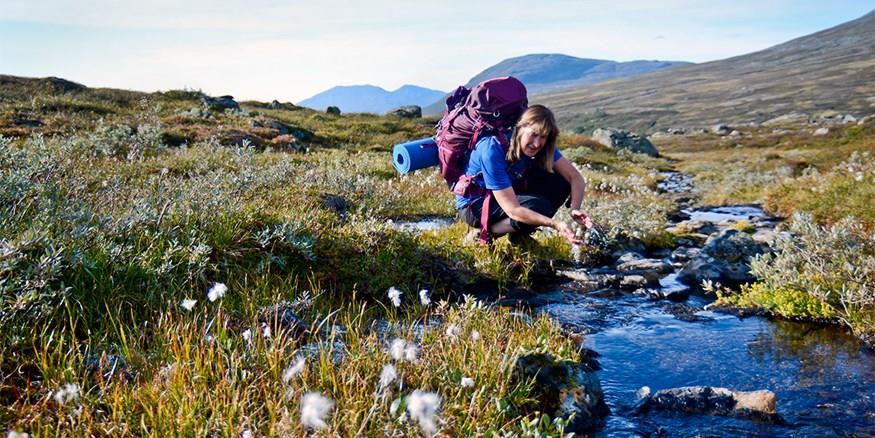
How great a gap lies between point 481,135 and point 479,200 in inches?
40.4

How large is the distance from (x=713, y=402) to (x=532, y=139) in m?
3.77

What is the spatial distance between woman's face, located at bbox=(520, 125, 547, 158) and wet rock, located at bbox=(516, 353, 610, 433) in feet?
10.6

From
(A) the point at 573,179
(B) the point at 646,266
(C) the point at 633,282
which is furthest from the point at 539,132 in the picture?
(B) the point at 646,266

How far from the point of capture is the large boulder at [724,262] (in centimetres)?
877

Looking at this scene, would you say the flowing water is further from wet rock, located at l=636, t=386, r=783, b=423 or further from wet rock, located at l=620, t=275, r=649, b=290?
wet rock, located at l=620, t=275, r=649, b=290

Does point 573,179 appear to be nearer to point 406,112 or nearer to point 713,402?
point 713,402

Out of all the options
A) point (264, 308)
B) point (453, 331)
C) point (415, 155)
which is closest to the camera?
point (453, 331)

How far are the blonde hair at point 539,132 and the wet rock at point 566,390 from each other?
10.8ft

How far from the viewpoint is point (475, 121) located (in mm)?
7637

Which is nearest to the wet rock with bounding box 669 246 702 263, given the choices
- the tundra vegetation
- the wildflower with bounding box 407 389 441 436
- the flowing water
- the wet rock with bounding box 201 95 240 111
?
the tundra vegetation

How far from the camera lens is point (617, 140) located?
63281mm

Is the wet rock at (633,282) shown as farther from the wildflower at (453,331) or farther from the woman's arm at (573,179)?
the wildflower at (453,331)

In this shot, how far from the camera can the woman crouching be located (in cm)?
729

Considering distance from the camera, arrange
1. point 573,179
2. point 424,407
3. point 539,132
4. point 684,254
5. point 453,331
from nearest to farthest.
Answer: point 424,407 → point 453,331 → point 539,132 → point 573,179 → point 684,254
